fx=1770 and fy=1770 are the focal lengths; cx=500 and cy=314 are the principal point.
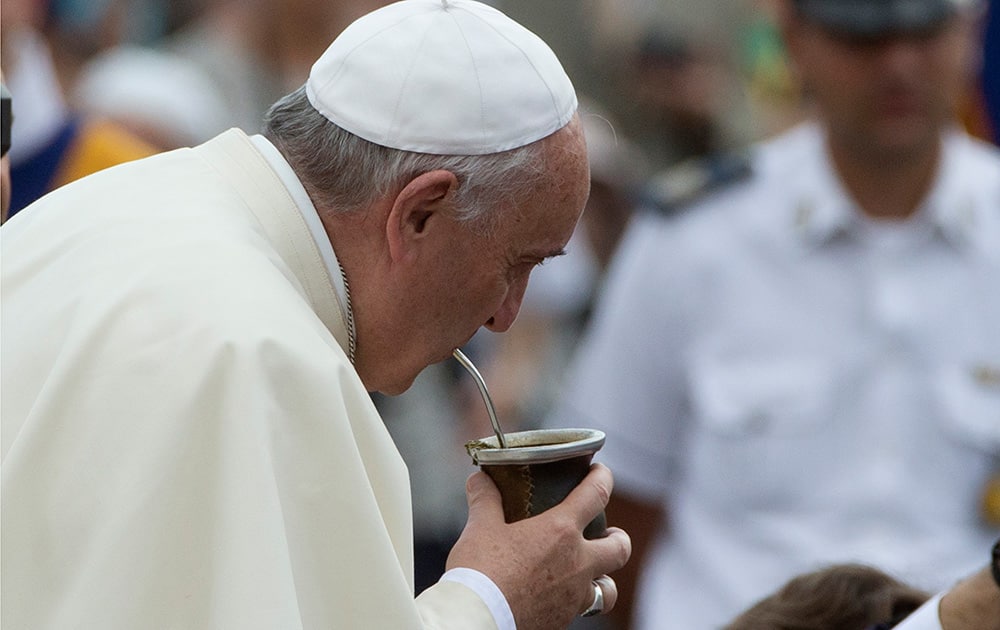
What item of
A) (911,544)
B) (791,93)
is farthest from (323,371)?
(791,93)

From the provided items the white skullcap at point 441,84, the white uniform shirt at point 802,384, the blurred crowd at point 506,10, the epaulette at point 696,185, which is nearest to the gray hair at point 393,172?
the white skullcap at point 441,84

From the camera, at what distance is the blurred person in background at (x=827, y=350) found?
4.55 metres

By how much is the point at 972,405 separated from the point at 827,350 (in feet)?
1.31

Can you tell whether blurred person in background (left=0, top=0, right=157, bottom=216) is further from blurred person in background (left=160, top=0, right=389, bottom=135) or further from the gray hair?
the gray hair

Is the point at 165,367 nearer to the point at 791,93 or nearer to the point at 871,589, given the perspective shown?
the point at 871,589

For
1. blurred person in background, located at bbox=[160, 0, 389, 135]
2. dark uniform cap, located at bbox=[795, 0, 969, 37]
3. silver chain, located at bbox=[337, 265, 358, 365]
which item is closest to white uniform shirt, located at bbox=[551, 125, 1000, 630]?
dark uniform cap, located at bbox=[795, 0, 969, 37]

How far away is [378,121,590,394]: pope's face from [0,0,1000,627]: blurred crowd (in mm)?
748

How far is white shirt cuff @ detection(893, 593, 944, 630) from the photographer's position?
267 centimetres

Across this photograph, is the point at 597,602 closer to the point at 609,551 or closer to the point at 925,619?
the point at 609,551

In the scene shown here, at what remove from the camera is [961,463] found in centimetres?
460

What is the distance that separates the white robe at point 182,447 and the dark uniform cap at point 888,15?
8.99 ft

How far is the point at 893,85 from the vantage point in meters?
4.69

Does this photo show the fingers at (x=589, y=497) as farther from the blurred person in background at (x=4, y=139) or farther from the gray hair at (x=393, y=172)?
the blurred person in background at (x=4, y=139)

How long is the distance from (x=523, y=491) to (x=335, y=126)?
593 millimetres
